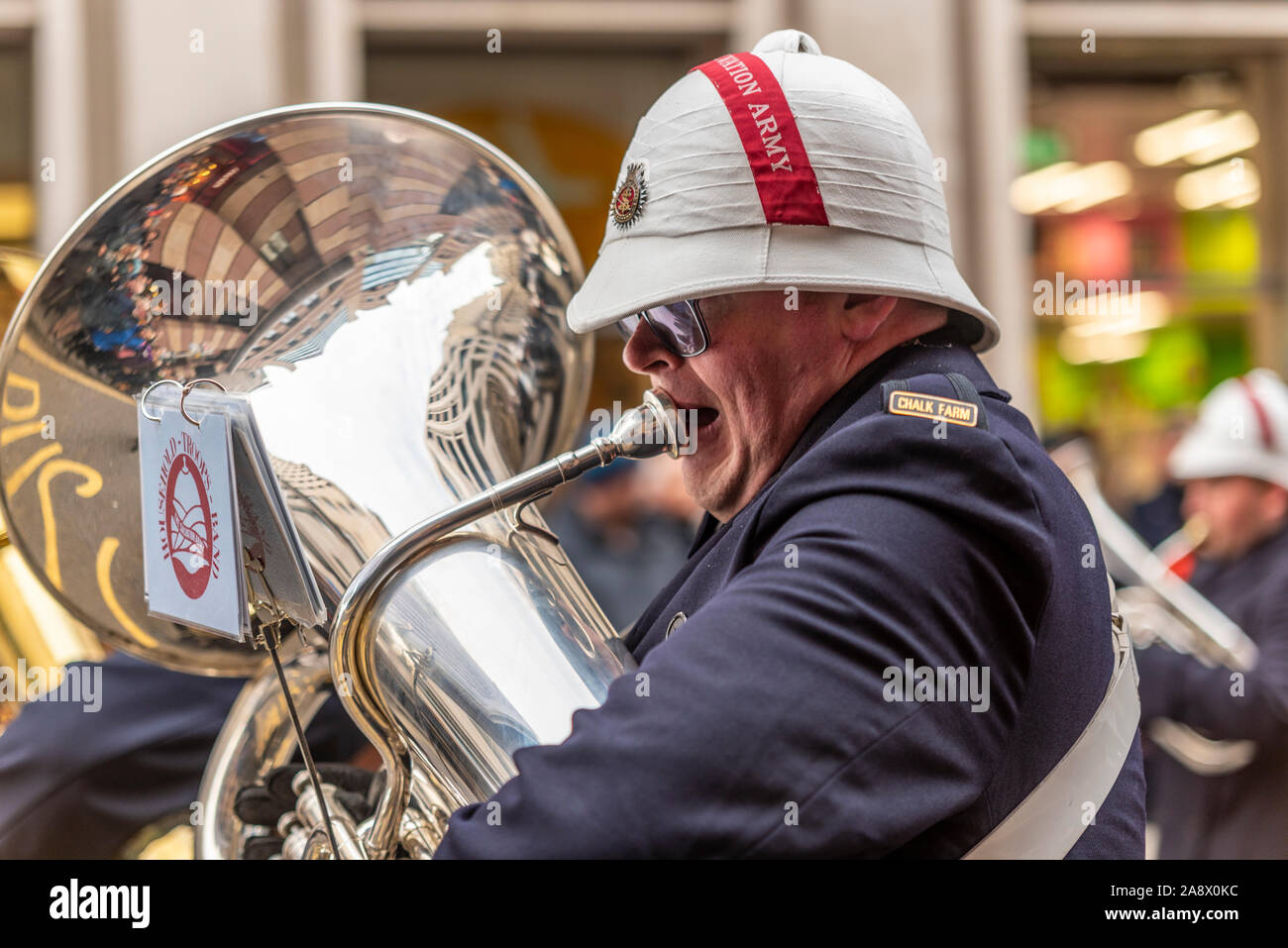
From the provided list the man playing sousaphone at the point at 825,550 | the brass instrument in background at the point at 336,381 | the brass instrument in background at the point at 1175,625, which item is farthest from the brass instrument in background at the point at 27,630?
the brass instrument in background at the point at 1175,625

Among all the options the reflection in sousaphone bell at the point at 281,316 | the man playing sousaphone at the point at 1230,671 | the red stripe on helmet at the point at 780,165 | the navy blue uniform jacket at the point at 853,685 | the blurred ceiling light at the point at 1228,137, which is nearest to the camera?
the navy blue uniform jacket at the point at 853,685

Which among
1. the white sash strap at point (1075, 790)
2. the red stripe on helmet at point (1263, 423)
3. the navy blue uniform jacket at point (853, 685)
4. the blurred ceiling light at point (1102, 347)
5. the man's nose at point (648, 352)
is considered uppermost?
the man's nose at point (648, 352)

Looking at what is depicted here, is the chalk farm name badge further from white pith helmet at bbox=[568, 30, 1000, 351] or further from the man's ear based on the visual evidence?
the man's ear

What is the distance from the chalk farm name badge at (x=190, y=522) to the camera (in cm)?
146

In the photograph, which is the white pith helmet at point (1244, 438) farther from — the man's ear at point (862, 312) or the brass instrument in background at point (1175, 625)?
the man's ear at point (862, 312)

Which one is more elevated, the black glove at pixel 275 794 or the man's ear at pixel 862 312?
the man's ear at pixel 862 312

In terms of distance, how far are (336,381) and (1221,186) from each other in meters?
5.56

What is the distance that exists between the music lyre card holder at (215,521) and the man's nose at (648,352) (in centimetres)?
40

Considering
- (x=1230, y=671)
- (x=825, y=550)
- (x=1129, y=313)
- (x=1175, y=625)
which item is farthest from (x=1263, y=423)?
(x=825, y=550)

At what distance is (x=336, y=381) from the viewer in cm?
187

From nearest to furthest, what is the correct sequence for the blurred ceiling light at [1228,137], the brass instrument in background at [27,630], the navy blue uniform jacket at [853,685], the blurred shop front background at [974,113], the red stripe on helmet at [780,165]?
1. the navy blue uniform jacket at [853,685]
2. the red stripe on helmet at [780,165]
3. the brass instrument in background at [27,630]
4. the blurred shop front background at [974,113]
5. the blurred ceiling light at [1228,137]

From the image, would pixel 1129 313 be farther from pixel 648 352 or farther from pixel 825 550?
pixel 825 550
